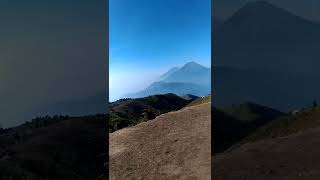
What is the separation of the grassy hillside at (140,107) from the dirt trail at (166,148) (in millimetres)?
4268

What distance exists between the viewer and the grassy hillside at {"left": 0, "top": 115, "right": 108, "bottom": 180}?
1684cm

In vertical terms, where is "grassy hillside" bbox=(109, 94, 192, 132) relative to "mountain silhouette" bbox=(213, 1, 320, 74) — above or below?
below

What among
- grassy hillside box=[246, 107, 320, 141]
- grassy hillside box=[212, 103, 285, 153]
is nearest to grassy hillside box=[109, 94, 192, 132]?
grassy hillside box=[212, 103, 285, 153]

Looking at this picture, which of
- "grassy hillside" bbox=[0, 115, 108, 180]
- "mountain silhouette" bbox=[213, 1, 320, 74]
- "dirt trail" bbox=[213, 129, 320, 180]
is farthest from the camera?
"mountain silhouette" bbox=[213, 1, 320, 74]

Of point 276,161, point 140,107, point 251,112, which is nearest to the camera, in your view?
point 276,161

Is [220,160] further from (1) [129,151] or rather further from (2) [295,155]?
(1) [129,151]

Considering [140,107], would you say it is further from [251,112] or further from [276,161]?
[276,161]

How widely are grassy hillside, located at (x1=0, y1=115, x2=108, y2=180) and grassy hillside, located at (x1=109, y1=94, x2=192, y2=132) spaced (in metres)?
3.54

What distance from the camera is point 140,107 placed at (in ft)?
128

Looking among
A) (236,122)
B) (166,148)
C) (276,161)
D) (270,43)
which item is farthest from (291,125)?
(270,43)

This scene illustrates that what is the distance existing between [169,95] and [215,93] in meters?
5.39

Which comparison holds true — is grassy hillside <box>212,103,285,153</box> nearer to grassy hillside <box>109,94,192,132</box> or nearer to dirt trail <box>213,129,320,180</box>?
grassy hillside <box>109,94,192,132</box>

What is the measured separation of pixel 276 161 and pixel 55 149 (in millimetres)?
8973

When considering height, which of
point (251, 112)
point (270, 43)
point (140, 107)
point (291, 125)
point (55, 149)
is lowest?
point (55, 149)
